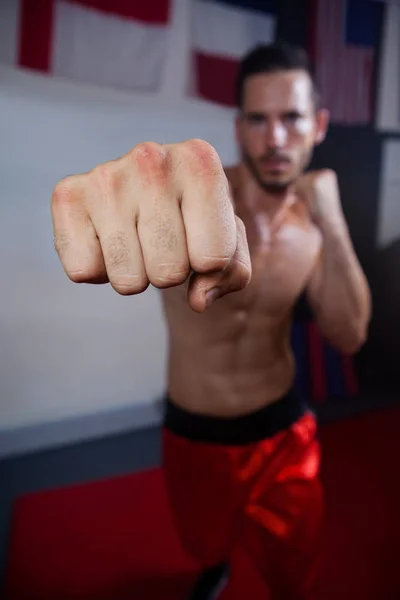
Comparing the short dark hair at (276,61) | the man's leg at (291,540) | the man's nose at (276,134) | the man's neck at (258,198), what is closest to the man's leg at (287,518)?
the man's leg at (291,540)

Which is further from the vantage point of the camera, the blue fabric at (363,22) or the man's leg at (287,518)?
the blue fabric at (363,22)

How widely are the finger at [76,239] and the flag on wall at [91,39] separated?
1.07 m

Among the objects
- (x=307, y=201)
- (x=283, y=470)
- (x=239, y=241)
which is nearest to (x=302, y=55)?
(x=307, y=201)

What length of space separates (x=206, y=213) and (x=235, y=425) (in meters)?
0.52

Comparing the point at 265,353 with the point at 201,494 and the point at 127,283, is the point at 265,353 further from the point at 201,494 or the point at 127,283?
the point at 127,283

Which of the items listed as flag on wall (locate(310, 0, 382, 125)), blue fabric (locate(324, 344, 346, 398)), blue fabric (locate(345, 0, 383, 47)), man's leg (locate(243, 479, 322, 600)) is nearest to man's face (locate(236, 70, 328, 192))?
man's leg (locate(243, 479, 322, 600))

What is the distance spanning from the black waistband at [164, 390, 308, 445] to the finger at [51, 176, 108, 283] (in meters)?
0.48

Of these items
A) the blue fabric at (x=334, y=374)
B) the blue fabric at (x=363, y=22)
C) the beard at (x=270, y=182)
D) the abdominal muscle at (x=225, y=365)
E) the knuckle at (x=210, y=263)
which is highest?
the blue fabric at (x=363, y=22)

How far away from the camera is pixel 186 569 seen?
99 cm

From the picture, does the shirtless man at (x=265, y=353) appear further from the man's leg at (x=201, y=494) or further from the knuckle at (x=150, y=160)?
the knuckle at (x=150, y=160)

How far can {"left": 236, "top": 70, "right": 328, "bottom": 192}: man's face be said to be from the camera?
2.41ft

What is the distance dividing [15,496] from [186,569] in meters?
0.55

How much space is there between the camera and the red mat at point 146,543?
3.06 ft

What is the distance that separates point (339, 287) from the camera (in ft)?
2.60
